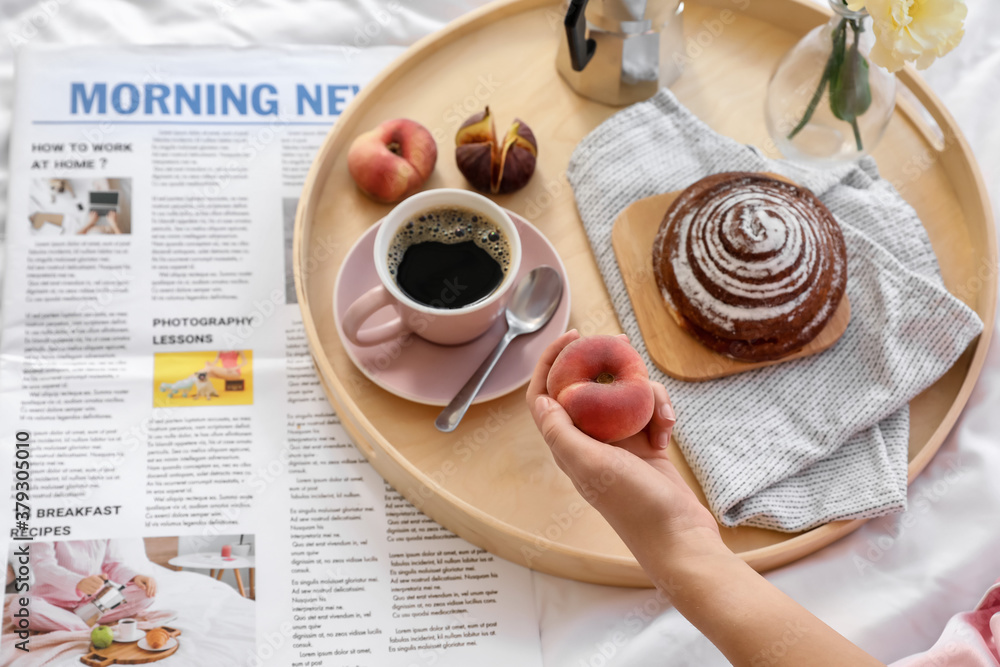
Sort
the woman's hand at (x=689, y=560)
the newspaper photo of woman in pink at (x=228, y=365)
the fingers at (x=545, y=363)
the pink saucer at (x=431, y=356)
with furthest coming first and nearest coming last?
the newspaper photo of woman in pink at (x=228, y=365) < the pink saucer at (x=431, y=356) < the fingers at (x=545, y=363) < the woman's hand at (x=689, y=560)

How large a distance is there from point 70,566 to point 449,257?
47 cm

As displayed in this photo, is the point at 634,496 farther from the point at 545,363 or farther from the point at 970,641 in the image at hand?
the point at 970,641

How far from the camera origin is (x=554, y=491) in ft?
2.28

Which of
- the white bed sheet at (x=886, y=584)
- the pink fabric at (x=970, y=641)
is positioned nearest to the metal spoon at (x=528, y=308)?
the white bed sheet at (x=886, y=584)

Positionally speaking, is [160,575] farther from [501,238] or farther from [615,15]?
[615,15]

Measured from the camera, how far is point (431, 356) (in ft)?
2.36

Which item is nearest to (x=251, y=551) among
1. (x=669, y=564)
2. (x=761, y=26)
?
(x=669, y=564)

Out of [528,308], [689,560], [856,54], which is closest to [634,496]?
[689,560]

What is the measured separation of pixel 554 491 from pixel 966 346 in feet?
1.33

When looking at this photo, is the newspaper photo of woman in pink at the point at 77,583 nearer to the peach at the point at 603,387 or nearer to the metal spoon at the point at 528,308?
the metal spoon at the point at 528,308

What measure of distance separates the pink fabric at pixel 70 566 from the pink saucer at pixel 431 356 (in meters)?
0.31

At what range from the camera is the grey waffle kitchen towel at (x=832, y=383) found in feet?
2.22

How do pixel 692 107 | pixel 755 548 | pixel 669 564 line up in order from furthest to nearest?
pixel 692 107 < pixel 755 548 < pixel 669 564

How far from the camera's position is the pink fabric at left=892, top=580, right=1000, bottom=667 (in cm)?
65
